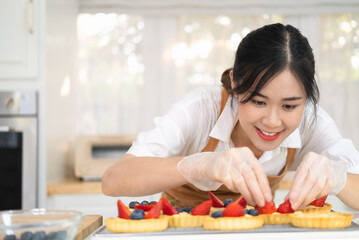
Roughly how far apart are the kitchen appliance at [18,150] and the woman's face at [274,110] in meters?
1.53

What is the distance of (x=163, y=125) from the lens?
4.73ft

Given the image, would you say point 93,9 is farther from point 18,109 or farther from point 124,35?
point 18,109

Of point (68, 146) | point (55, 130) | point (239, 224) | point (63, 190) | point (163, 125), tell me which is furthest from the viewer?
point (68, 146)

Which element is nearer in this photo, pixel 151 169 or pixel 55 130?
pixel 151 169

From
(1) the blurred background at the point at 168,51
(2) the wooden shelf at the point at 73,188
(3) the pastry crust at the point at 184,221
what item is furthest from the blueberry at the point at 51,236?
(1) the blurred background at the point at 168,51

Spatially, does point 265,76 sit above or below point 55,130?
above

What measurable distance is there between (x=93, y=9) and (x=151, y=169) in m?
2.12

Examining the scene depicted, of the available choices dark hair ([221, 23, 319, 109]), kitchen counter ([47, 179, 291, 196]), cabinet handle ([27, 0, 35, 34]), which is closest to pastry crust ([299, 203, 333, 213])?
dark hair ([221, 23, 319, 109])

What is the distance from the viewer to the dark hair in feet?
4.34

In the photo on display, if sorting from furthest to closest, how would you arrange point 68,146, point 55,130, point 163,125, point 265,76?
point 68,146, point 55,130, point 163,125, point 265,76

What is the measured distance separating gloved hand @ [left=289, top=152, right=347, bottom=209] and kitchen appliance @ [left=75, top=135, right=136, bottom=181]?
1.77 meters

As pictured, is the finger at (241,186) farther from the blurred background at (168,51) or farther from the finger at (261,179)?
the blurred background at (168,51)

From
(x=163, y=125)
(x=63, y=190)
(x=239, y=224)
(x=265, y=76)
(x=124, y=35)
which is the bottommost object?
(x=63, y=190)

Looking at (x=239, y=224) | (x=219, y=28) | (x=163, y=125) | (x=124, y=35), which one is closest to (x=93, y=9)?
(x=124, y=35)
